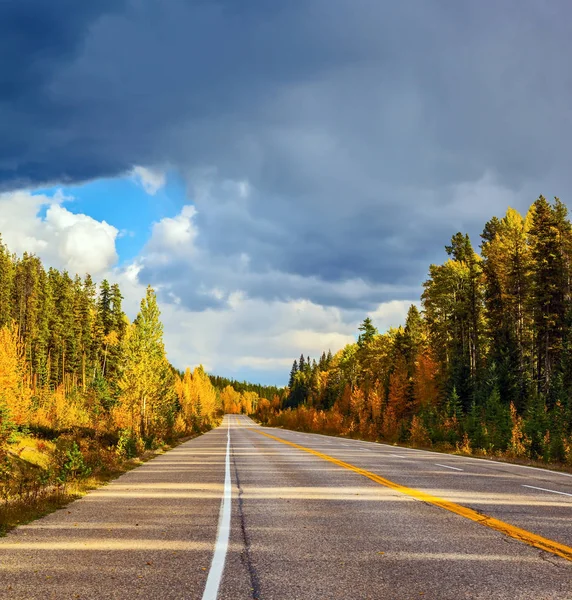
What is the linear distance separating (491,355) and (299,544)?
138 ft

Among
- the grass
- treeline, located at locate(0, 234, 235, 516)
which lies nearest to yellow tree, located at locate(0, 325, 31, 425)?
treeline, located at locate(0, 234, 235, 516)

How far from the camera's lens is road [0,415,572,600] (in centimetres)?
423

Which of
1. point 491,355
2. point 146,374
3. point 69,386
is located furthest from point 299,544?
point 69,386

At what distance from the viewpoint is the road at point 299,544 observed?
13.9ft

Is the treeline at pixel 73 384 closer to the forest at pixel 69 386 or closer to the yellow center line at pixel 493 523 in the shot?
the forest at pixel 69 386

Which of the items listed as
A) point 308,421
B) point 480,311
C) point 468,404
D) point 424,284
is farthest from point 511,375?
point 308,421

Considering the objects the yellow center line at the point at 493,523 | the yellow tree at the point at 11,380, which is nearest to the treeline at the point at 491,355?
the yellow center line at the point at 493,523

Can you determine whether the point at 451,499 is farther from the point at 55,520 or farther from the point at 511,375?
the point at 511,375

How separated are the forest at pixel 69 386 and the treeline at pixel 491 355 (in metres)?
17.0

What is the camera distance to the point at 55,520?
7402 millimetres

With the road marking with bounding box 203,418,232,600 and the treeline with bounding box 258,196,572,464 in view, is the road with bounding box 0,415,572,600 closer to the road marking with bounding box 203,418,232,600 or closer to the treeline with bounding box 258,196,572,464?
the road marking with bounding box 203,418,232,600

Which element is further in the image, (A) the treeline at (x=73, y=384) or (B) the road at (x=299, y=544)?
(A) the treeline at (x=73, y=384)

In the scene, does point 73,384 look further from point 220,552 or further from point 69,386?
point 220,552

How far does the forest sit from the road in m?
1.74
